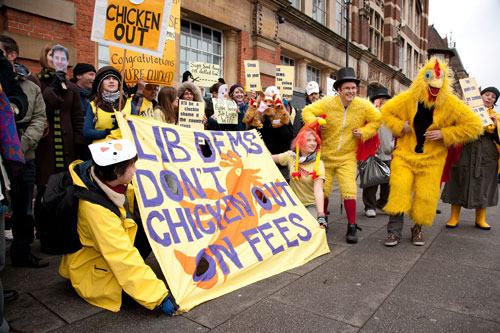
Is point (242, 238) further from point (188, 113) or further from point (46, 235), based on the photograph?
point (188, 113)

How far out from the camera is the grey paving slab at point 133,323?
220 centimetres

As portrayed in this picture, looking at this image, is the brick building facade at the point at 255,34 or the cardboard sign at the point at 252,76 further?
the cardboard sign at the point at 252,76

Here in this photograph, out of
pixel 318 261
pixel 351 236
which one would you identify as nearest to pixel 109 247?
pixel 318 261

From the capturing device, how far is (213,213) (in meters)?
3.14

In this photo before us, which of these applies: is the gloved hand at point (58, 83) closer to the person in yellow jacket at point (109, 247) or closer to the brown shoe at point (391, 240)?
the person in yellow jacket at point (109, 247)

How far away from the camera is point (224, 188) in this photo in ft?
11.2

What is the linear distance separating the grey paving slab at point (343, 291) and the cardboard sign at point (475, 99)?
2.53 m

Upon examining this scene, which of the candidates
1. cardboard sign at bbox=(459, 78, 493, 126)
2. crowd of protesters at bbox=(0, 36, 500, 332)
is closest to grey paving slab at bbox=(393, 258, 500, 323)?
crowd of protesters at bbox=(0, 36, 500, 332)

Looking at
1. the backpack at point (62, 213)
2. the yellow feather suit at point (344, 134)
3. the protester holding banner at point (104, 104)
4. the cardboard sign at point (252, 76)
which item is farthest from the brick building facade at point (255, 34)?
the yellow feather suit at point (344, 134)

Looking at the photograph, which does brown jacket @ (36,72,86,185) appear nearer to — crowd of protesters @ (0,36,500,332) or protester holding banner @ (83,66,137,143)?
crowd of protesters @ (0,36,500,332)

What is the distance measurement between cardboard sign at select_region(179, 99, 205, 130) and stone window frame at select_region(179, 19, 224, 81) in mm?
4489

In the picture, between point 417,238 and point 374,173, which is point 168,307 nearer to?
point 417,238

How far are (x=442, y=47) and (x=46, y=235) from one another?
51885 millimetres

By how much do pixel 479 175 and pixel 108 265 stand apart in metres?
4.79
